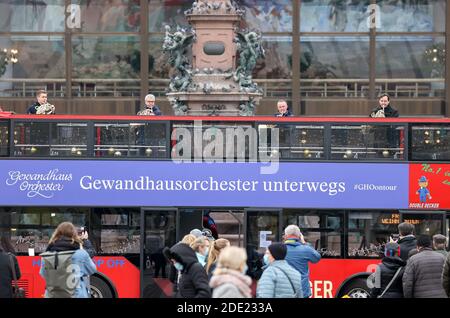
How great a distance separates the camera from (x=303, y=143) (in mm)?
22984

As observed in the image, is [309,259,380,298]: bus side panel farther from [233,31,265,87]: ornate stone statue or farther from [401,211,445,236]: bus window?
[233,31,265,87]: ornate stone statue

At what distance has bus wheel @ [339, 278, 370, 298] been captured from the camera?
2247 cm

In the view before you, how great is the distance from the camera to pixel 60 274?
50.7 feet

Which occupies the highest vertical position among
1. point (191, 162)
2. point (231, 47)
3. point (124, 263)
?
point (231, 47)

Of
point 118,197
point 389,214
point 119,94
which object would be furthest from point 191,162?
point 119,94

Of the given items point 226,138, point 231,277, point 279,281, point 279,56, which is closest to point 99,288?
point 226,138

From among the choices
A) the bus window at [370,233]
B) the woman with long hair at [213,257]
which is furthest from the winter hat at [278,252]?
the bus window at [370,233]

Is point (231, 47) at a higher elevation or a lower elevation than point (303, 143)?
higher

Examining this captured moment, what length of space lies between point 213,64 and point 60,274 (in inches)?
477

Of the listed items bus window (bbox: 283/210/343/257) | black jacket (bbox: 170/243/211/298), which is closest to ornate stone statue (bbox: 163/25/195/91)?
bus window (bbox: 283/210/343/257)

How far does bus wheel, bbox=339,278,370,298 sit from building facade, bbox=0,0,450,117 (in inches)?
725
